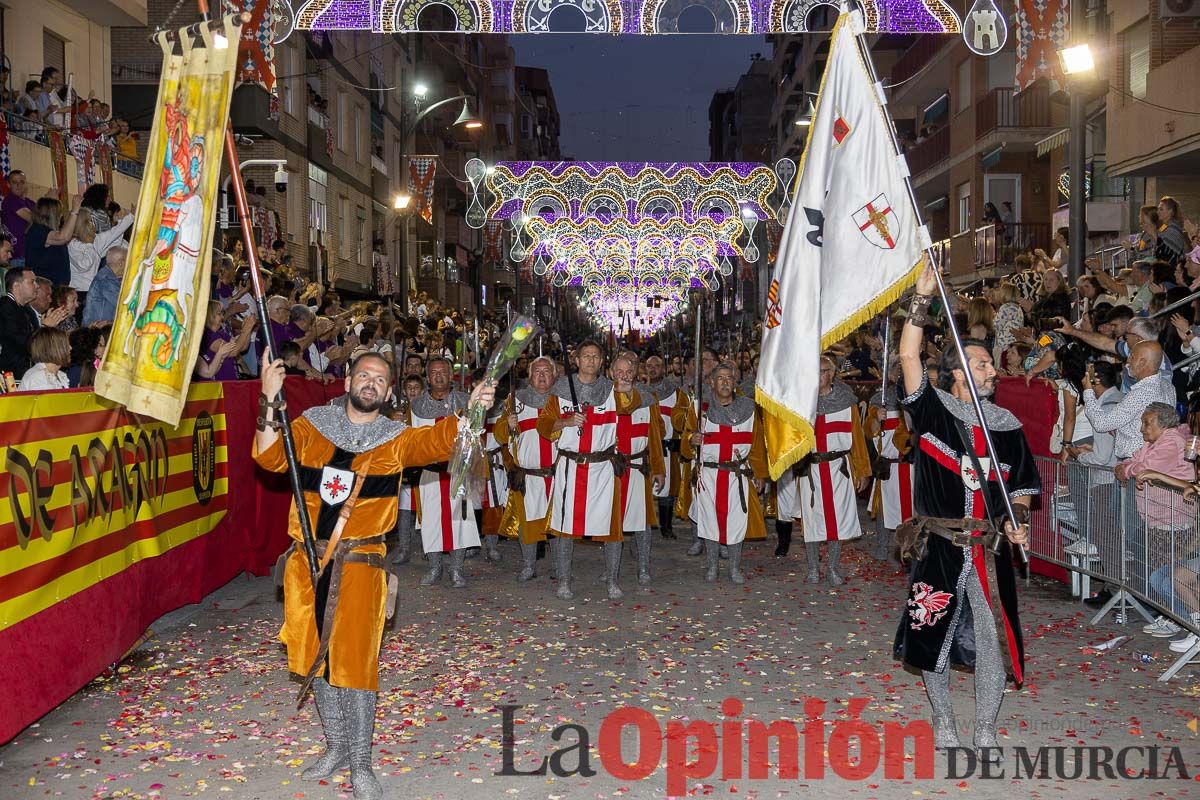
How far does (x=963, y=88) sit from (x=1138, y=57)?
34.9 feet

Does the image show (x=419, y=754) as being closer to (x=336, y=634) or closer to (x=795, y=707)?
(x=336, y=634)

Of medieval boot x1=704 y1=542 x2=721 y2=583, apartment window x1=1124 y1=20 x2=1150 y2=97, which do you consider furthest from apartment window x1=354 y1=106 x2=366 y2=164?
medieval boot x1=704 y1=542 x2=721 y2=583

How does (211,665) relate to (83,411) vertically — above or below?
below

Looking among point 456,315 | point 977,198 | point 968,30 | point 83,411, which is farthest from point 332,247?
point 83,411

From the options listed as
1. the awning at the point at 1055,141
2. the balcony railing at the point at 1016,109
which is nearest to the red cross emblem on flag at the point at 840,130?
the awning at the point at 1055,141

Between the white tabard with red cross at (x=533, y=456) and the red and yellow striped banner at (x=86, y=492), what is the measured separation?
2.90m

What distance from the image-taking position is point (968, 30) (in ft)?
34.1

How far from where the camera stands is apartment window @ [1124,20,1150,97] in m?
20.7

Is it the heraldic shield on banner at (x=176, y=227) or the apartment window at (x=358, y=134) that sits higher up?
the apartment window at (x=358, y=134)

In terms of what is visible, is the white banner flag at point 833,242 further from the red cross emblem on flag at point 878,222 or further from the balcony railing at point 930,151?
the balcony railing at point 930,151

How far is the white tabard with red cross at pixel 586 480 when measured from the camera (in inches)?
388

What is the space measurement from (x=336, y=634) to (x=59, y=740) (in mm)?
1764

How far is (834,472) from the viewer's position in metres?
10.4

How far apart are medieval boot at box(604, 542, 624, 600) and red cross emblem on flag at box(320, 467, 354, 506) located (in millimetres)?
4564
